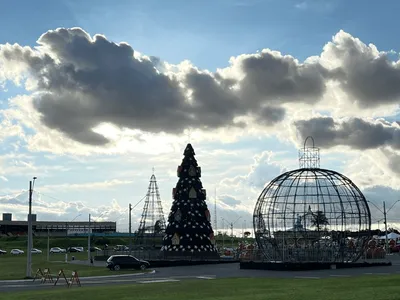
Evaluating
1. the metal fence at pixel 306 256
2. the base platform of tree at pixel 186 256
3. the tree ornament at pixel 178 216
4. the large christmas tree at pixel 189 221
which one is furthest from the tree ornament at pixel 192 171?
the metal fence at pixel 306 256

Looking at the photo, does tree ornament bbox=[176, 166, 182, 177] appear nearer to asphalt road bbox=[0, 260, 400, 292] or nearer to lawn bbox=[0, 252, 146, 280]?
lawn bbox=[0, 252, 146, 280]

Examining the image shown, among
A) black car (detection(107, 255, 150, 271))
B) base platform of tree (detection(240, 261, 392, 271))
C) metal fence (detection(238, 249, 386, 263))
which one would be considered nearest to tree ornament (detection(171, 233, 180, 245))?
black car (detection(107, 255, 150, 271))

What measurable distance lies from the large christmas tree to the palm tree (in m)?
21.9

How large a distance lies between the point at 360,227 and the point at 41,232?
162 m

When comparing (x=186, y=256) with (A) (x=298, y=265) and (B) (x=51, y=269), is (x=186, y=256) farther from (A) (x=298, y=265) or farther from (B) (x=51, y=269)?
(A) (x=298, y=265)

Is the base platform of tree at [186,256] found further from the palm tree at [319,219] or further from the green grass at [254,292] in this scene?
the green grass at [254,292]

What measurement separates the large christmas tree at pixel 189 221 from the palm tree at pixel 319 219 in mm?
21900

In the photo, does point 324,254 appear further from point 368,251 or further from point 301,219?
point 368,251

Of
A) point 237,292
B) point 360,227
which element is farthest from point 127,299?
point 360,227

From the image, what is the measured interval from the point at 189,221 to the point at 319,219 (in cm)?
2346

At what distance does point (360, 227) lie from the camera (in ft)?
155

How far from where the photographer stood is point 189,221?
66.4 metres

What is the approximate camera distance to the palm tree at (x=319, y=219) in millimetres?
45219

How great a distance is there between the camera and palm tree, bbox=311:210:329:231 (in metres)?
45.2
